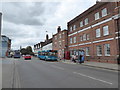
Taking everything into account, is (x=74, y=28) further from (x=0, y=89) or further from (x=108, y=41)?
(x=0, y=89)

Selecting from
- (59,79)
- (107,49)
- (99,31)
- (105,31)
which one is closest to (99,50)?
(107,49)

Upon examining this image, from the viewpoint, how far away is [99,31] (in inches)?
972

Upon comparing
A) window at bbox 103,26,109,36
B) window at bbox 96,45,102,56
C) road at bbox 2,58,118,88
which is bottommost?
road at bbox 2,58,118,88

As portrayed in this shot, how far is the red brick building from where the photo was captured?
20828 mm

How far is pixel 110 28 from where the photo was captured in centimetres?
2170

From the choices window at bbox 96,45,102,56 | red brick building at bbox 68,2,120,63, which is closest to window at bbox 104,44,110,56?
red brick building at bbox 68,2,120,63

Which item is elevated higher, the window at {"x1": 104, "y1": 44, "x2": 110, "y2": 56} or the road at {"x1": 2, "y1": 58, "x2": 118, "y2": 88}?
the window at {"x1": 104, "y1": 44, "x2": 110, "y2": 56}

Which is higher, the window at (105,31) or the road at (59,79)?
the window at (105,31)

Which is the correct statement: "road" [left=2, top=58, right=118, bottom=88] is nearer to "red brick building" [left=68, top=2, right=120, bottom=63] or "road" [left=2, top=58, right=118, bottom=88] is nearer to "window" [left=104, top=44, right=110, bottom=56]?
"red brick building" [left=68, top=2, right=120, bottom=63]

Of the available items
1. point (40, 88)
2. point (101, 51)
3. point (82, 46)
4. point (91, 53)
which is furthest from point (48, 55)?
point (40, 88)

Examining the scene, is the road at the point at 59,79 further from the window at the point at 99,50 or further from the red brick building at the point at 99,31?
the window at the point at 99,50

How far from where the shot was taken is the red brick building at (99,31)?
20828 millimetres

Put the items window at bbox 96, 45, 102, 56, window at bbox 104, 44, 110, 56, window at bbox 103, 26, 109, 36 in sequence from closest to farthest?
1. window at bbox 104, 44, 110, 56
2. window at bbox 103, 26, 109, 36
3. window at bbox 96, 45, 102, 56

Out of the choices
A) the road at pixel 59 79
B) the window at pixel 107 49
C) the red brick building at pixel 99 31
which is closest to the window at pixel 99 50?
the red brick building at pixel 99 31
